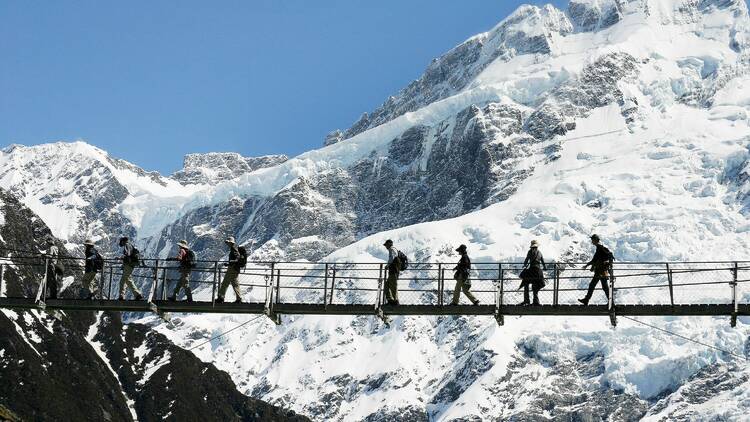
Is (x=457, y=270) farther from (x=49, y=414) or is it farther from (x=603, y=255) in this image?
(x=49, y=414)

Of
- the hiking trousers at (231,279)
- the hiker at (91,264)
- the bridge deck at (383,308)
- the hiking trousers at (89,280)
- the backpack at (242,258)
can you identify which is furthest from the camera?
the hiking trousers at (89,280)

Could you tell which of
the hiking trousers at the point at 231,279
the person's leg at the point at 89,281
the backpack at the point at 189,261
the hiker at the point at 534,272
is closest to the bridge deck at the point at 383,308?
the person's leg at the point at 89,281

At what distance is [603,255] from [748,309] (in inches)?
209

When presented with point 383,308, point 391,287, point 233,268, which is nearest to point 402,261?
point 391,287

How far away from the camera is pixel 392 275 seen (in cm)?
5306

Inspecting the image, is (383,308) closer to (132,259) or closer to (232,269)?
(232,269)

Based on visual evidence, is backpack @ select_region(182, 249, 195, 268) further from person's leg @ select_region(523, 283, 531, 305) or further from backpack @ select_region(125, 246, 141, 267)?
person's leg @ select_region(523, 283, 531, 305)

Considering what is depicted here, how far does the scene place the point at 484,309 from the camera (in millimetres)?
51781

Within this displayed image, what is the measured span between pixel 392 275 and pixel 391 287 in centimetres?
65

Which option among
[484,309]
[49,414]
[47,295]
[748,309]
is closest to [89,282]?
[47,295]

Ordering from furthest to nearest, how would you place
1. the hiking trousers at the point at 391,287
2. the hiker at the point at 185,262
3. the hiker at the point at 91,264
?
1. the hiker at the point at 91,264
2. the hiking trousers at the point at 391,287
3. the hiker at the point at 185,262

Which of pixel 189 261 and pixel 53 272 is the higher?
pixel 189 261

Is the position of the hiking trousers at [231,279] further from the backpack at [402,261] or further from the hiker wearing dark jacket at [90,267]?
the backpack at [402,261]

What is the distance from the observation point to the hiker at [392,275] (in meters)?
53.0
